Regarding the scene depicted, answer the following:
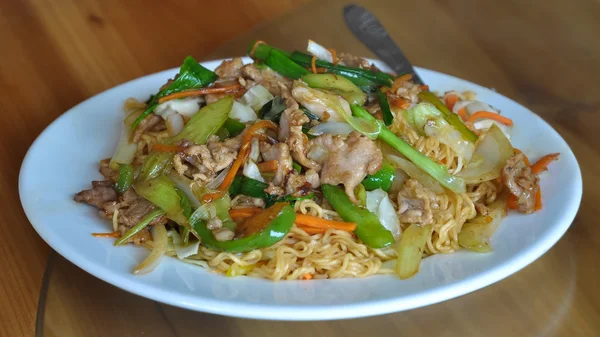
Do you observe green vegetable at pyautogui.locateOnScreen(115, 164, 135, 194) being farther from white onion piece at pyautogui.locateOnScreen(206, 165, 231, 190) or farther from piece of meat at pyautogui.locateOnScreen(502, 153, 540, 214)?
piece of meat at pyautogui.locateOnScreen(502, 153, 540, 214)

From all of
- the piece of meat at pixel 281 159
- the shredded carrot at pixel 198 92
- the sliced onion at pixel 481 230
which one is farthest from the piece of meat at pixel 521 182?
the shredded carrot at pixel 198 92

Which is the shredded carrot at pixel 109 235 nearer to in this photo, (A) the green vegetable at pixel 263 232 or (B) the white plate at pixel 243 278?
(B) the white plate at pixel 243 278

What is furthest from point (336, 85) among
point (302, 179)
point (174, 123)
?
point (174, 123)

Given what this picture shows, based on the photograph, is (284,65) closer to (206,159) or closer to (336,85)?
(336,85)

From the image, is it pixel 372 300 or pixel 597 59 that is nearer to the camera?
pixel 372 300

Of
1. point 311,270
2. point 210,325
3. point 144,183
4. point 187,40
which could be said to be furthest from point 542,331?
point 187,40

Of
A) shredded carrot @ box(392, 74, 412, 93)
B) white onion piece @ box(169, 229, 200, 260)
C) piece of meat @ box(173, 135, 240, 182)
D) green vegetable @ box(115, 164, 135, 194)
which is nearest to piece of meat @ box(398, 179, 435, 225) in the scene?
shredded carrot @ box(392, 74, 412, 93)

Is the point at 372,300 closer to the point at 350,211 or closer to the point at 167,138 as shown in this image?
the point at 350,211
